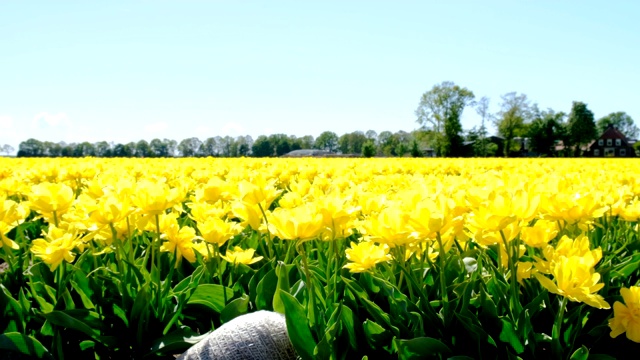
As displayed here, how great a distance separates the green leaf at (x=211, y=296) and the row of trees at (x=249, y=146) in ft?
207

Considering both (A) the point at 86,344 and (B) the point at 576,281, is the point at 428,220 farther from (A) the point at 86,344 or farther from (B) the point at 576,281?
(A) the point at 86,344

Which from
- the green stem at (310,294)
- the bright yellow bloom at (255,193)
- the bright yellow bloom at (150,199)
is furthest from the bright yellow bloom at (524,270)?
the bright yellow bloom at (150,199)

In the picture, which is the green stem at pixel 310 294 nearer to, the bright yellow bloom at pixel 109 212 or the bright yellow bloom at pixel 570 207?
the bright yellow bloom at pixel 109 212

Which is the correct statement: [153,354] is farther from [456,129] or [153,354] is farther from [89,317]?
[456,129]

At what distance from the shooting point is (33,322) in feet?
5.85

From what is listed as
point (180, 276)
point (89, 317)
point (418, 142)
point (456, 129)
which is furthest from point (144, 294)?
point (418, 142)

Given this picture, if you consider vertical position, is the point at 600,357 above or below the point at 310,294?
below

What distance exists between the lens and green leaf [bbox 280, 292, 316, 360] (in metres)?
1.41

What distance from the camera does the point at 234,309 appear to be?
1642 mm

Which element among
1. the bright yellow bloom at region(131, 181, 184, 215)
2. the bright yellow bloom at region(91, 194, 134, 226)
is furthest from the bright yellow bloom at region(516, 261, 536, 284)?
the bright yellow bloom at region(91, 194, 134, 226)

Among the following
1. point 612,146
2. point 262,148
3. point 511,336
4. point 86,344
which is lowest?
point 86,344

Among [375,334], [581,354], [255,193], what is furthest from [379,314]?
[255,193]

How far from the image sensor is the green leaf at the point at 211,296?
1.67 metres

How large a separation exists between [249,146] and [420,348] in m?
A: 131
